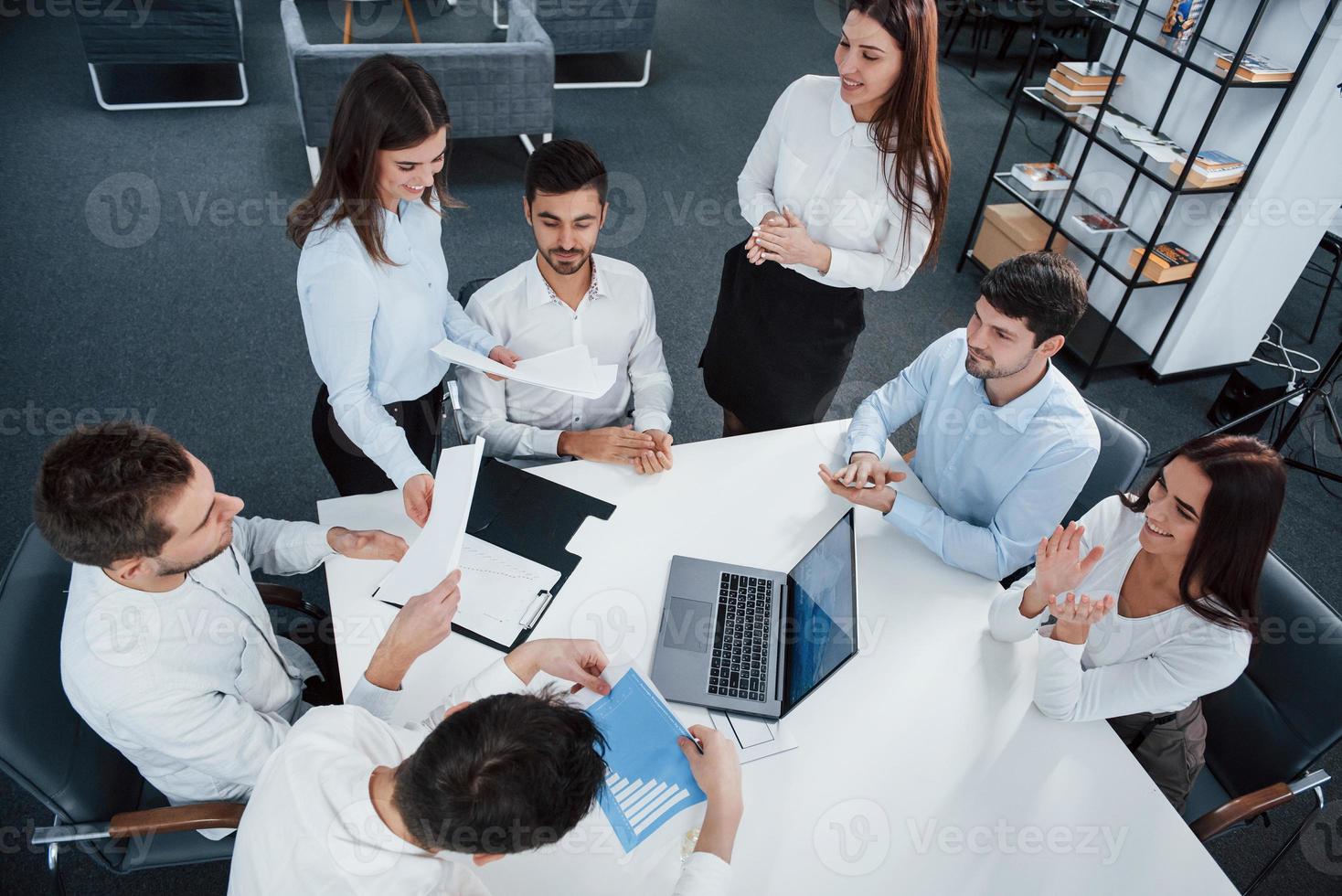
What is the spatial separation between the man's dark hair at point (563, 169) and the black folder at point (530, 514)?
0.67 metres

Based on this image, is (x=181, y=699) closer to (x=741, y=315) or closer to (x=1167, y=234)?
(x=741, y=315)

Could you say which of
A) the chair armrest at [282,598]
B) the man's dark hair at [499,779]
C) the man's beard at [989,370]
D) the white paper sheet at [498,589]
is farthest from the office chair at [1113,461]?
the chair armrest at [282,598]

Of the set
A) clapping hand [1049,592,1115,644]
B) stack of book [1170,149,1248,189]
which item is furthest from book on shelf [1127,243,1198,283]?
clapping hand [1049,592,1115,644]

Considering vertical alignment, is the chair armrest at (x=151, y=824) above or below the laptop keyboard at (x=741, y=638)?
below

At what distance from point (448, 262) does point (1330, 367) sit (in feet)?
11.5

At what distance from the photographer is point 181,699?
1446mm

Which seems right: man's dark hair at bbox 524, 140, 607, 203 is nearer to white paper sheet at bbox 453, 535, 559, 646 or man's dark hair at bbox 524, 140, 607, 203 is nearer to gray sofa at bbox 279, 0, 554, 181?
white paper sheet at bbox 453, 535, 559, 646

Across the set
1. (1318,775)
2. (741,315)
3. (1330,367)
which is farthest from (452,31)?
(1318,775)

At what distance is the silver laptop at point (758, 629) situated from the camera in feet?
5.49

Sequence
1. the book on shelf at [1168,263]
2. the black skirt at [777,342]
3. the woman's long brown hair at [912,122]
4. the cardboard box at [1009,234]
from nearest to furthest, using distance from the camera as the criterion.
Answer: the woman's long brown hair at [912,122] → the black skirt at [777,342] → the book on shelf at [1168,263] → the cardboard box at [1009,234]

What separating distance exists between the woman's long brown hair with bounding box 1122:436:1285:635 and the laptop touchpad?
3.01 ft

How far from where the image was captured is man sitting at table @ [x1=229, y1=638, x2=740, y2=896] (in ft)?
3.77

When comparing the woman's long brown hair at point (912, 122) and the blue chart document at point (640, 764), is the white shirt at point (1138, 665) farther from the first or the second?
the woman's long brown hair at point (912, 122)

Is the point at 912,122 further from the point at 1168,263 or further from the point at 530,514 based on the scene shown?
the point at 1168,263
